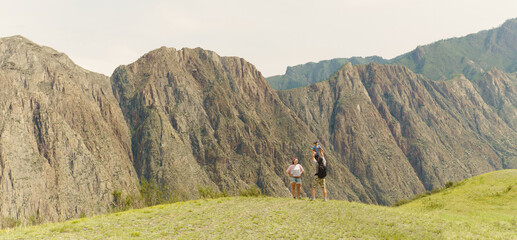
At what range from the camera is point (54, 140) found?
115250mm

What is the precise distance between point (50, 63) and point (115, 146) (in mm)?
47569

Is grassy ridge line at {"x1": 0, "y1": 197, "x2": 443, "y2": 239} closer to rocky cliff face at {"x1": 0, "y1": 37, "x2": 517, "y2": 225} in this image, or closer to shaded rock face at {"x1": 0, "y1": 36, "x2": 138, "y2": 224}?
rocky cliff face at {"x1": 0, "y1": 37, "x2": 517, "y2": 225}

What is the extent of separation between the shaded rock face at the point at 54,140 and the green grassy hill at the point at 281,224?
10000cm

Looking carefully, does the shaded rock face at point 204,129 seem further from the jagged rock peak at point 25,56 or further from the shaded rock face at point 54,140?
the jagged rock peak at point 25,56

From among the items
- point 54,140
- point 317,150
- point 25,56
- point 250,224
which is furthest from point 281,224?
point 25,56

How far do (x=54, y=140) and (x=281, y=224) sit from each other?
5117 inches

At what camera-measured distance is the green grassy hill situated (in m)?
13.0

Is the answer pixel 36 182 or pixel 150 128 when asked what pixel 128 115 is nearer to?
pixel 150 128

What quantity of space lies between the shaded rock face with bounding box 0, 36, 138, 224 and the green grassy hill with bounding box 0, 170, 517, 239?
99998 mm

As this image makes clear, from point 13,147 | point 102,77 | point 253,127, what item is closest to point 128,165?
point 13,147

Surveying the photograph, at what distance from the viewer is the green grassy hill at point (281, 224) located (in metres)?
13.0

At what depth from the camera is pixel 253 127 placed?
176375 millimetres

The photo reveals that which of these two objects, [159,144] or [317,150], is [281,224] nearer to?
[317,150]

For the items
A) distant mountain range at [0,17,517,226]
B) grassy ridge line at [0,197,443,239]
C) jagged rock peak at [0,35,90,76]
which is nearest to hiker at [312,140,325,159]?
grassy ridge line at [0,197,443,239]
